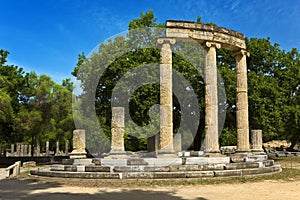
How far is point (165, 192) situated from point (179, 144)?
505 inches

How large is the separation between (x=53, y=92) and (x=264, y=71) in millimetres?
18599

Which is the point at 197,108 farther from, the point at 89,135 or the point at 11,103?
the point at 11,103

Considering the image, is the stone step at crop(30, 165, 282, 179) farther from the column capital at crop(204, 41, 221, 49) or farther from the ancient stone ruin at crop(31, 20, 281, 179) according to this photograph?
the column capital at crop(204, 41, 221, 49)

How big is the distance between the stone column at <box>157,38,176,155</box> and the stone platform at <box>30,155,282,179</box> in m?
2.15

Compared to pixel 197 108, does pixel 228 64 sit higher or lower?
higher

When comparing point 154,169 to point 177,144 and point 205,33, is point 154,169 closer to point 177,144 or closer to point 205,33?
point 205,33

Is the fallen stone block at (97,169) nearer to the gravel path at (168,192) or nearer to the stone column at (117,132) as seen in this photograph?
the gravel path at (168,192)

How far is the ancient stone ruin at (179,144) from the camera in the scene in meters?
13.2

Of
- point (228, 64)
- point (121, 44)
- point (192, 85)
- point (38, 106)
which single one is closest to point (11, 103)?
point (38, 106)

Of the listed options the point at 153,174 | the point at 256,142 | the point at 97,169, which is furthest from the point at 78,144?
the point at 256,142

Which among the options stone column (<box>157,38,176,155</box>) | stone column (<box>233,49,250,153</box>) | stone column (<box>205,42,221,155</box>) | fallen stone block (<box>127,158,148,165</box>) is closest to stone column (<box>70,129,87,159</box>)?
stone column (<box>157,38,176,155</box>)

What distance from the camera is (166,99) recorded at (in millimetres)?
17047

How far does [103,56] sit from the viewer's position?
2422 cm

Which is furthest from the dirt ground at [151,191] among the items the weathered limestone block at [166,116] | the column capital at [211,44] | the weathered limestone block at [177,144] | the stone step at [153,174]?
the weathered limestone block at [177,144]
